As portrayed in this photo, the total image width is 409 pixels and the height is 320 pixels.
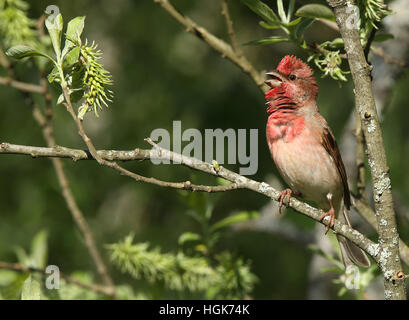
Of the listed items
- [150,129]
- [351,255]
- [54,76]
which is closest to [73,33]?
[54,76]

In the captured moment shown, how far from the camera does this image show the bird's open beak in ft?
13.4

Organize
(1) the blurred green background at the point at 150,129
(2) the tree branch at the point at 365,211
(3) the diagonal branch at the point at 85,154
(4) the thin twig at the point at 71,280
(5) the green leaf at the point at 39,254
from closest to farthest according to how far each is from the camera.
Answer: (3) the diagonal branch at the point at 85,154 < (2) the tree branch at the point at 365,211 < (4) the thin twig at the point at 71,280 < (5) the green leaf at the point at 39,254 < (1) the blurred green background at the point at 150,129

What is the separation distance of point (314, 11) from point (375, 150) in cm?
95

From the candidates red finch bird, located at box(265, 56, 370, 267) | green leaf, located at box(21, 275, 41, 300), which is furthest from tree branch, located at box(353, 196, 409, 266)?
green leaf, located at box(21, 275, 41, 300)

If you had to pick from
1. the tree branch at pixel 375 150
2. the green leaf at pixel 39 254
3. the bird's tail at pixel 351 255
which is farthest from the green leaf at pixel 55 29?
the bird's tail at pixel 351 255

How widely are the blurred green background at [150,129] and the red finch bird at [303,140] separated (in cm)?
202

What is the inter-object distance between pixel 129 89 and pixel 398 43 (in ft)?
11.6

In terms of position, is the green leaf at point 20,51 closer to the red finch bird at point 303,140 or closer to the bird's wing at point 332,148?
the red finch bird at point 303,140

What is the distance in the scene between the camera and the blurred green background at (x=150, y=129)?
21.8ft

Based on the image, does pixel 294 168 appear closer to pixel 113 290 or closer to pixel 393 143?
pixel 113 290

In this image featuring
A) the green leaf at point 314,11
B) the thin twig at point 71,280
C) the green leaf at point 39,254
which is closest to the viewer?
the green leaf at point 314,11

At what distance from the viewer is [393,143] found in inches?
271

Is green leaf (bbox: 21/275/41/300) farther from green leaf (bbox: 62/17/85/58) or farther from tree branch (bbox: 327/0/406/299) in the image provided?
tree branch (bbox: 327/0/406/299)

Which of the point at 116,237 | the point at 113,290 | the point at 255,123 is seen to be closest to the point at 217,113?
the point at 255,123
